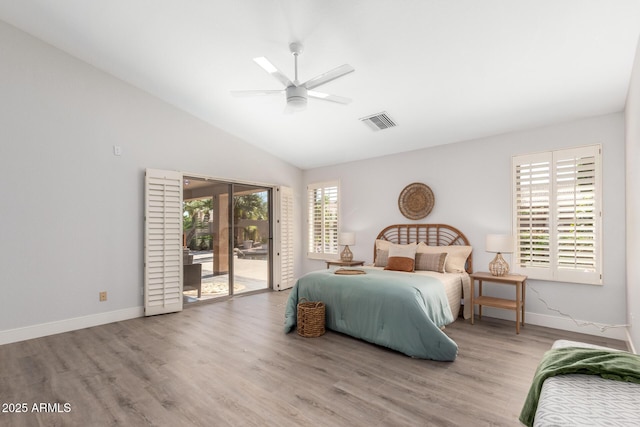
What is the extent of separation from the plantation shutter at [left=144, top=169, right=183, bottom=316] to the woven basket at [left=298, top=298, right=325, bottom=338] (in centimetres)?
222

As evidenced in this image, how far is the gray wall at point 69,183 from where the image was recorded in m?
3.56

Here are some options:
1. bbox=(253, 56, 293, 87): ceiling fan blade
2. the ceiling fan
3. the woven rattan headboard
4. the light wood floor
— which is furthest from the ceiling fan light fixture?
the woven rattan headboard

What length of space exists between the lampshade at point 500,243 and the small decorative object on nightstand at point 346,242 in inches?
91.4

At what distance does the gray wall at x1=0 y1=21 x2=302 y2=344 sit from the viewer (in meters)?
3.56

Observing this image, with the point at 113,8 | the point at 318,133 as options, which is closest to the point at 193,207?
the point at 318,133

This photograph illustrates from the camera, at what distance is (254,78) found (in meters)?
3.80

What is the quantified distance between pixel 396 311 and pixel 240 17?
10.6ft

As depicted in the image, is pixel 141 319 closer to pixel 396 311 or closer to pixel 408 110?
pixel 396 311

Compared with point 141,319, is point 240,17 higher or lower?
higher

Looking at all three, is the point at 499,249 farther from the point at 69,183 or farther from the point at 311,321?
the point at 69,183

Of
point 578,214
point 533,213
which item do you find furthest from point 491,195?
point 578,214

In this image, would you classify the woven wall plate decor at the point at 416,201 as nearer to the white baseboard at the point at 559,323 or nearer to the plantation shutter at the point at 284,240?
the white baseboard at the point at 559,323

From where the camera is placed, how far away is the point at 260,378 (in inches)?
104

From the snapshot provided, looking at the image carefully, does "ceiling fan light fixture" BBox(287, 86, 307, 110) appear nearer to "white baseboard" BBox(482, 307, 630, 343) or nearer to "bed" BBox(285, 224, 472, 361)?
"bed" BBox(285, 224, 472, 361)
